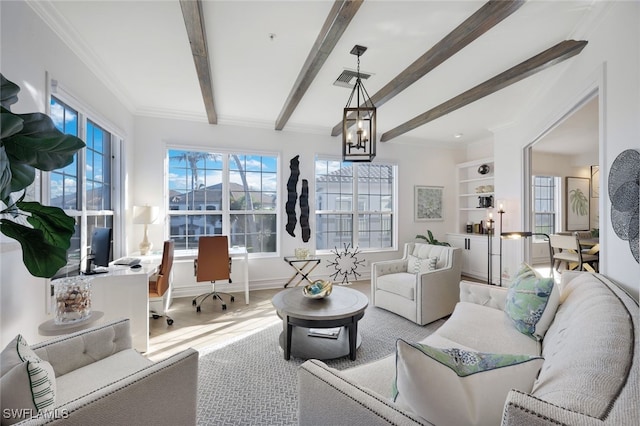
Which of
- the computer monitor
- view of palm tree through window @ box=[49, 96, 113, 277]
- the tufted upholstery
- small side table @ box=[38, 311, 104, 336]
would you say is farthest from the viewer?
the computer monitor

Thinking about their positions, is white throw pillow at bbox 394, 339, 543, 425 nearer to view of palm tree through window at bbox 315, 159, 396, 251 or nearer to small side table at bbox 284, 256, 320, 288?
small side table at bbox 284, 256, 320, 288

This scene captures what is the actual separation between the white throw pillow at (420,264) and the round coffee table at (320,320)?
124 centimetres

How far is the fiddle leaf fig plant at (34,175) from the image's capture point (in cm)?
107

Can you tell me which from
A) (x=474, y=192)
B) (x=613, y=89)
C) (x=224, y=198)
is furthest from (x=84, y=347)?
(x=474, y=192)

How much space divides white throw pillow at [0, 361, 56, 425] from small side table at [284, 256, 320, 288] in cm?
347

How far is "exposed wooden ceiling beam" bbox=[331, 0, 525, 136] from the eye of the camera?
6.65 feet

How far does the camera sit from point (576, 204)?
646cm

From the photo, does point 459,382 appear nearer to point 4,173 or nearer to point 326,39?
point 4,173

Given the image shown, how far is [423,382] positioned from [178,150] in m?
4.62

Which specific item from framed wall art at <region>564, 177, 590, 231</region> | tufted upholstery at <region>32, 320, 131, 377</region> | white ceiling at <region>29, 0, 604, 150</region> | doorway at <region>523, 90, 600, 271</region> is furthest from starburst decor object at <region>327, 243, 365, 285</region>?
framed wall art at <region>564, 177, 590, 231</region>

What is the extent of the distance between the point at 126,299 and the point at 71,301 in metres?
0.66

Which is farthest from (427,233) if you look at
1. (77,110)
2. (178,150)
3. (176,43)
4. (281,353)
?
(77,110)

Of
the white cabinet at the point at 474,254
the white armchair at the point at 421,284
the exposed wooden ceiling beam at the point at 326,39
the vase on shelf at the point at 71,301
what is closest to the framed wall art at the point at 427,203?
the white cabinet at the point at 474,254

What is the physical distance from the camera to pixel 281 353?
2.62 m
